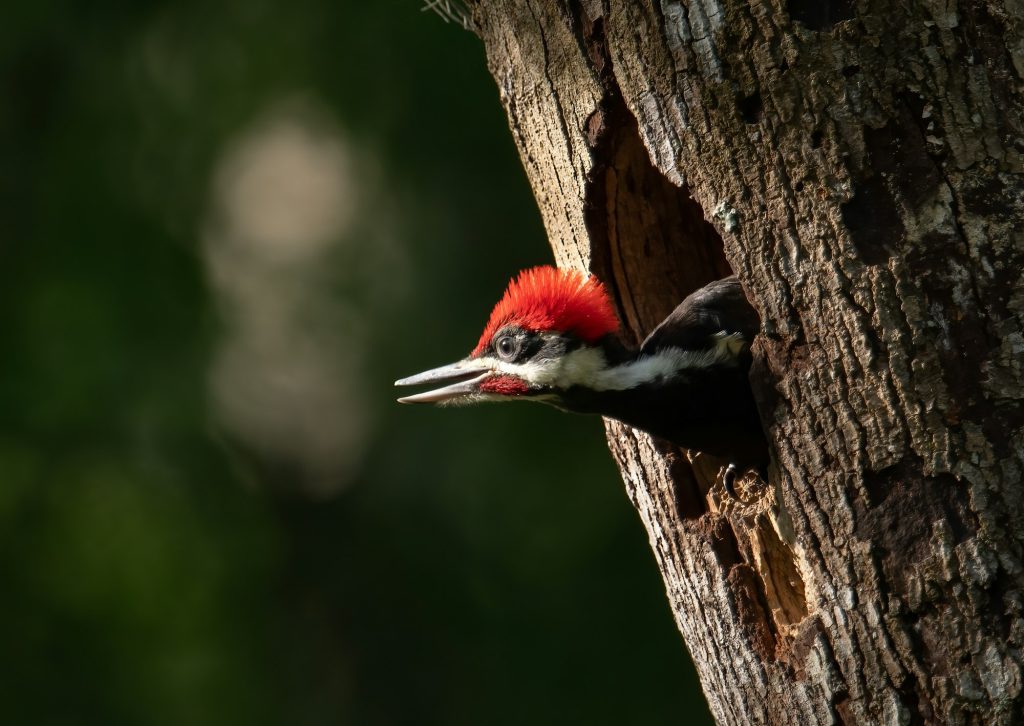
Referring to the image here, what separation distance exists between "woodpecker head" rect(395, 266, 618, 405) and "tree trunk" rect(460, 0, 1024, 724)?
20.5 inches

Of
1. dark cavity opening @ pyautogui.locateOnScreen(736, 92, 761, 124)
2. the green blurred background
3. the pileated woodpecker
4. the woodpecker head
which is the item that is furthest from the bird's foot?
the green blurred background

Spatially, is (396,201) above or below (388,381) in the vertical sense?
above

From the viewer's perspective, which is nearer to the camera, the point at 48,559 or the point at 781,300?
the point at 781,300

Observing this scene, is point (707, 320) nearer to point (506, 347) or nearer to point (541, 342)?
point (541, 342)

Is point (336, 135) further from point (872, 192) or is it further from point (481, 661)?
point (872, 192)

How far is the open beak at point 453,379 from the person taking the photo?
10.1 feet

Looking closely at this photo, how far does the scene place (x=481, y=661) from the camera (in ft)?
24.2

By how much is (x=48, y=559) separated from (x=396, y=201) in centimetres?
320

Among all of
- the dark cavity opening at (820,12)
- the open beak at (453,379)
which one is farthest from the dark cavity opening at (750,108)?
the open beak at (453,379)

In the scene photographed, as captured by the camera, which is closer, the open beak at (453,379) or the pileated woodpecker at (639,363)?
the pileated woodpecker at (639,363)

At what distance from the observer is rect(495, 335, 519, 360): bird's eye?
306 cm

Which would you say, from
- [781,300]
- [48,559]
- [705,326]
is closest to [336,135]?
[48,559]

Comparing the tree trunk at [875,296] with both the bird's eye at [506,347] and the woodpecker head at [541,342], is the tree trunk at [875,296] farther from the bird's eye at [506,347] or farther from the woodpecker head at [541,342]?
the bird's eye at [506,347]

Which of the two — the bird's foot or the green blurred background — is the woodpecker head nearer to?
the bird's foot
